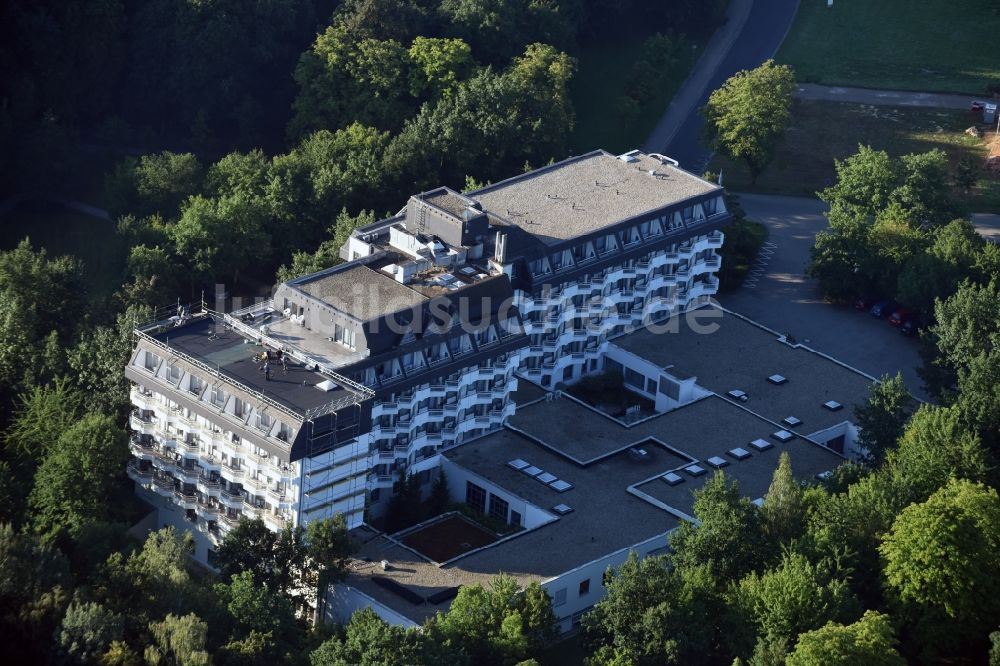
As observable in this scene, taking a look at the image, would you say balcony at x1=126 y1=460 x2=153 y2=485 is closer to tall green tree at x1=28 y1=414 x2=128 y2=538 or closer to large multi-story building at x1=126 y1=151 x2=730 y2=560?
large multi-story building at x1=126 y1=151 x2=730 y2=560

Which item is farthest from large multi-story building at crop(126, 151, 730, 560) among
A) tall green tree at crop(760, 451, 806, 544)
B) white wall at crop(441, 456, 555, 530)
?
tall green tree at crop(760, 451, 806, 544)

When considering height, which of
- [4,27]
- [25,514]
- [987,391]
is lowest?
[25,514]

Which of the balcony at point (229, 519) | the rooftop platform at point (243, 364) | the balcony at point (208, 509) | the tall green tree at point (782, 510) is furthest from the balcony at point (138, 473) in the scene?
the tall green tree at point (782, 510)

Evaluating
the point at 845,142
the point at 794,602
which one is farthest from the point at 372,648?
the point at 845,142

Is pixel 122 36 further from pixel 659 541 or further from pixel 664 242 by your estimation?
pixel 659 541

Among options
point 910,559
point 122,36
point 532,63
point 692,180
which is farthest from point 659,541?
point 122,36

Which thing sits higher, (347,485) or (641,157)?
(641,157)

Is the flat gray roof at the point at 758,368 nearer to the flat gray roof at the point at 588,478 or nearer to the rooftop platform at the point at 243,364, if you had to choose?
the flat gray roof at the point at 588,478
